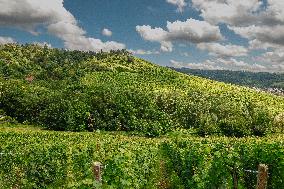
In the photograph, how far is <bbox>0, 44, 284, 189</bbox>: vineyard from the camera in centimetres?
2070

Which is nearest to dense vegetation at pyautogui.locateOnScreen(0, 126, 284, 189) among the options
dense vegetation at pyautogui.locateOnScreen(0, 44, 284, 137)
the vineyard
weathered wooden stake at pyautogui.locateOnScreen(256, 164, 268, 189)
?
the vineyard

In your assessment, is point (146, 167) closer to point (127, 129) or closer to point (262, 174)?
point (262, 174)

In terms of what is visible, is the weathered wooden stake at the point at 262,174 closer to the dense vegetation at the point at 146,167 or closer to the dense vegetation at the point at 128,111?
the dense vegetation at the point at 146,167

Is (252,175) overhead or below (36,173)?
overhead

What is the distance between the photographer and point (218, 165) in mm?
20016

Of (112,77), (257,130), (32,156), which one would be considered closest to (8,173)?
(32,156)

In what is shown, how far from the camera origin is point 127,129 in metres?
92.7

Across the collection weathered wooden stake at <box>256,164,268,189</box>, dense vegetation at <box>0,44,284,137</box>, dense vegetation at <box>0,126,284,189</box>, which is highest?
weathered wooden stake at <box>256,164,268,189</box>

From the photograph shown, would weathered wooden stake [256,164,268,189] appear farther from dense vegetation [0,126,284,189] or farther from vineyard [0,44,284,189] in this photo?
vineyard [0,44,284,189]

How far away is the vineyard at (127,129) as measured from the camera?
2070cm

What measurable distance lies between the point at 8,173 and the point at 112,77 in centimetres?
13381

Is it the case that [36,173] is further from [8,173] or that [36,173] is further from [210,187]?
[210,187]

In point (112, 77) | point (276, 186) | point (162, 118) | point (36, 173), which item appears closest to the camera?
point (276, 186)

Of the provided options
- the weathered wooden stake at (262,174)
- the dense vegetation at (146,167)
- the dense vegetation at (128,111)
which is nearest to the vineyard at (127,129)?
the dense vegetation at (146,167)
